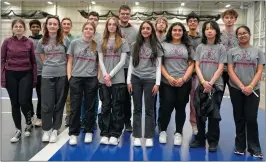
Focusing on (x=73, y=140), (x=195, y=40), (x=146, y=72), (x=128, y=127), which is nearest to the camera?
(x=146, y=72)

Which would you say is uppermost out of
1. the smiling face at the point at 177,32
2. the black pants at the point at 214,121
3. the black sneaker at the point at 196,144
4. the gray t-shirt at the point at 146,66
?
the smiling face at the point at 177,32

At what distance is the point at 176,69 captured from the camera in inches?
123

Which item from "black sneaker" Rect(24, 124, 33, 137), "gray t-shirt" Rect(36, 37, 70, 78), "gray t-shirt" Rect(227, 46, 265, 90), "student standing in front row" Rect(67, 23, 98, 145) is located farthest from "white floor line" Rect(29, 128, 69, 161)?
"gray t-shirt" Rect(227, 46, 265, 90)

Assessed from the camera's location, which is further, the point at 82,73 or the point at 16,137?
the point at 16,137

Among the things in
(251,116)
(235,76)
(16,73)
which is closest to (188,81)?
(235,76)

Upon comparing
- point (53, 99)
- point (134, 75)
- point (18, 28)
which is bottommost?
point (53, 99)

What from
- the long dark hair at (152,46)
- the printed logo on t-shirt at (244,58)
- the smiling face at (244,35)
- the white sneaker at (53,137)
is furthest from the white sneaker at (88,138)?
the smiling face at (244,35)

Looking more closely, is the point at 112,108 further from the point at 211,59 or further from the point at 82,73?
the point at 211,59

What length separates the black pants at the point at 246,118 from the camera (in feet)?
9.34

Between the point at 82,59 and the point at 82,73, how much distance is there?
172 mm

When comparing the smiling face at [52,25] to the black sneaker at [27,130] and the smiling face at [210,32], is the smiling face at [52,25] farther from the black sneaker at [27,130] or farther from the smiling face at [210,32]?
the smiling face at [210,32]

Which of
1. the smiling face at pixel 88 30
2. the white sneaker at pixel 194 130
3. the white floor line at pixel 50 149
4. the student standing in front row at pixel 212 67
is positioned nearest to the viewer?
the white floor line at pixel 50 149

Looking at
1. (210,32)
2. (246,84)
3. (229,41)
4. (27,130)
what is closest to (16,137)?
(27,130)

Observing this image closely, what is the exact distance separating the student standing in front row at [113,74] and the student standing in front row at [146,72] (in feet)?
0.42
